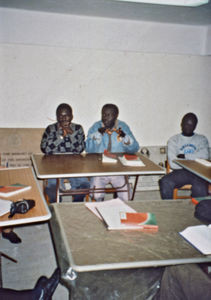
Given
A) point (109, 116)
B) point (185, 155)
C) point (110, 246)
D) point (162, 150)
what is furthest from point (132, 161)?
point (162, 150)

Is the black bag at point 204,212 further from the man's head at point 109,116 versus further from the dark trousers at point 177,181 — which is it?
the man's head at point 109,116

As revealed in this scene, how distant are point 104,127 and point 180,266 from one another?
264cm

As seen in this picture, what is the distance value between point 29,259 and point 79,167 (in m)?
0.96

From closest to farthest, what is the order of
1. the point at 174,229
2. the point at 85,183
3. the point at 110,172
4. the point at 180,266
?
the point at 180,266 → the point at 174,229 → the point at 110,172 → the point at 85,183

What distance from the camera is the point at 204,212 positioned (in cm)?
181

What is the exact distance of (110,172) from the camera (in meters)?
2.78

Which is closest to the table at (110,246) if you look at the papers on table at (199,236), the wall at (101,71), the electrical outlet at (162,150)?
the papers on table at (199,236)

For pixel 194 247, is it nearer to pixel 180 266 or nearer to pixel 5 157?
pixel 180 266

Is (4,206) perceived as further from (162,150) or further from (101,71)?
(162,150)

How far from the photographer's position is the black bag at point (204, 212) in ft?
5.87

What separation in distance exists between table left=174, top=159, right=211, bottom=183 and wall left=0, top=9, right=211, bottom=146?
146 centimetres

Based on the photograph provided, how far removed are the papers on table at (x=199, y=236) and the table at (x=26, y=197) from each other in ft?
2.64

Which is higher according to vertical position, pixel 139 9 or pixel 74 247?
pixel 139 9

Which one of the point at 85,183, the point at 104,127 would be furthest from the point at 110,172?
the point at 104,127
